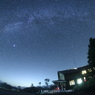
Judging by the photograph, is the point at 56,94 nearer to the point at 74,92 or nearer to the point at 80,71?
the point at 74,92

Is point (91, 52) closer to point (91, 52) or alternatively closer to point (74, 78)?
point (91, 52)

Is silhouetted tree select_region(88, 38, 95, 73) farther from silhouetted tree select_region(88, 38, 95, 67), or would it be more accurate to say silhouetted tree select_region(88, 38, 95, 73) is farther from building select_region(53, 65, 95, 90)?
building select_region(53, 65, 95, 90)

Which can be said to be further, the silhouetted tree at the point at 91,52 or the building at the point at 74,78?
the building at the point at 74,78

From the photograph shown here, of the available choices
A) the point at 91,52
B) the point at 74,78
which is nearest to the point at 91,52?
the point at 91,52

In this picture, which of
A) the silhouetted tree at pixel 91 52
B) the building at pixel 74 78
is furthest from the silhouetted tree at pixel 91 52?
the building at pixel 74 78

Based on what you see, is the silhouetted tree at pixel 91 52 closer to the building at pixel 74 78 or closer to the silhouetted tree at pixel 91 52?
the silhouetted tree at pixel 91 52

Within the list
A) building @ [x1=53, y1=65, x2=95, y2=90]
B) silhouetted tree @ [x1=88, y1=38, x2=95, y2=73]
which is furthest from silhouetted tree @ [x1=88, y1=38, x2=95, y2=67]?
building @ [x1=53, y1=65, x2=95, y2=90]

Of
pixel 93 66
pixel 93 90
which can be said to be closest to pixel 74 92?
pixel 93 90

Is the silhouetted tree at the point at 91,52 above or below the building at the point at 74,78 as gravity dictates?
above

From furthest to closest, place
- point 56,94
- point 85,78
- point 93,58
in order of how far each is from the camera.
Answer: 1. point 85,78
2. point 93,58
3. point 56,94

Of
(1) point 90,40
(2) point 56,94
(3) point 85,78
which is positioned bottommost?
(2) point 56,94

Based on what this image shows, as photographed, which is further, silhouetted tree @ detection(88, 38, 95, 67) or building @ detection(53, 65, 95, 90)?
building @ detection(53, 65, 95, 90)

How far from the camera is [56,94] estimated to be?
17672 millimetres

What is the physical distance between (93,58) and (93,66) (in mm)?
1859
